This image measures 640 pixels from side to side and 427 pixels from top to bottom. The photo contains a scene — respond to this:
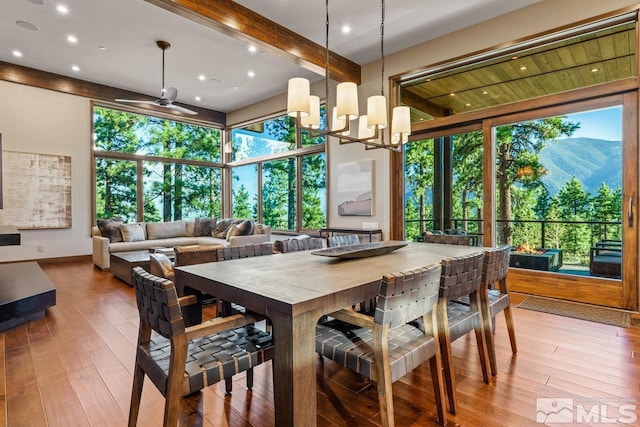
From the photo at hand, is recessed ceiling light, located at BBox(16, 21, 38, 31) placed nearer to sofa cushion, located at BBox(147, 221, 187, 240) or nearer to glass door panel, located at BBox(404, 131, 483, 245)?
sofa cushion, located at BBox(147, 221, 187, 240)

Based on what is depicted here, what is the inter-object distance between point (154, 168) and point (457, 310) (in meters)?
7.51

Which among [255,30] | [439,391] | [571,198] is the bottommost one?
[439,391]

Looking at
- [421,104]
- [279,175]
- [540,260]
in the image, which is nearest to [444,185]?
[421,104]

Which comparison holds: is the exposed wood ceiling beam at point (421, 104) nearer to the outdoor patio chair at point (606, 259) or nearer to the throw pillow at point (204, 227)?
the outdoor patio chair at point (606, 259)

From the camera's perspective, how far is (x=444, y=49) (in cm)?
467

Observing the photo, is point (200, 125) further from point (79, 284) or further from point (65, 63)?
point (79, 284)

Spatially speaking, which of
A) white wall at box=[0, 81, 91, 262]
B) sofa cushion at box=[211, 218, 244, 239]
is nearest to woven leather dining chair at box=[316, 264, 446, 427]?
sofa cushion at box=[211, 218, 244, 239]

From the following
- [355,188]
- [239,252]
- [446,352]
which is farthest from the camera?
[355,188]

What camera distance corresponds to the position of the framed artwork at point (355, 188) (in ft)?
18.5

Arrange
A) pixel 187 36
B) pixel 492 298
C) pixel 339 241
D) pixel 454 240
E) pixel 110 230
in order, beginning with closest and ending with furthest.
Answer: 1. pixel 492 298
2. pixel 339 241
3. pixel 454 240
4. pixel 187 36
5. pixel 110 230

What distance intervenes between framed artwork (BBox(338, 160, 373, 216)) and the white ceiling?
5.81 feet

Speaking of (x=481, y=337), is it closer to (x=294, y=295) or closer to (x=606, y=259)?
(x=294, y=295)

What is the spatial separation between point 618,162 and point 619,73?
36.4 inches

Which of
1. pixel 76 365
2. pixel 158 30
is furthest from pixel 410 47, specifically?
pixel 76 365
